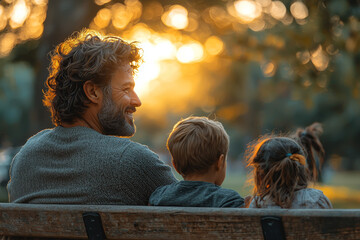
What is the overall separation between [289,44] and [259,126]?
23967mm

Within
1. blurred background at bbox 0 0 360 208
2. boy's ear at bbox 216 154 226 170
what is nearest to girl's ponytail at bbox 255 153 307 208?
boy's ear at bbox 216 154 226 170

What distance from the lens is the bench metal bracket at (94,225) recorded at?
74.9 inches

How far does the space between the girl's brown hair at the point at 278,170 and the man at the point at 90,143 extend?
1.61ft

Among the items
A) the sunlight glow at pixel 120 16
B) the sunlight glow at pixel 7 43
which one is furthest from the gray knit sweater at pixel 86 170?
the sunlight glow at pixel 7 43

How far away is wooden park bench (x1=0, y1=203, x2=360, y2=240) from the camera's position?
5.09ft

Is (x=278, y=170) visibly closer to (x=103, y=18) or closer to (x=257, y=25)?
(x=257, y=25)

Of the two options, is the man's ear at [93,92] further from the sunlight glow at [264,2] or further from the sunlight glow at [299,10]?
the sunlight glow at [264,2]

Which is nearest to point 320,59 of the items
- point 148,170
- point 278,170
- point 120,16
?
point 120,16

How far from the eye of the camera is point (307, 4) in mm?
7766

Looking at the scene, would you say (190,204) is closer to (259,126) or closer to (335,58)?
(335,58)

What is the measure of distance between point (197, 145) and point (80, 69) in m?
0.68

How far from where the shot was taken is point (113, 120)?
8.63ft

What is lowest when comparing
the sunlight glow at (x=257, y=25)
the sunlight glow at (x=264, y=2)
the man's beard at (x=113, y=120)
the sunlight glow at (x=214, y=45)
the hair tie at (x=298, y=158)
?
the hair tie at (x=298, y=158)

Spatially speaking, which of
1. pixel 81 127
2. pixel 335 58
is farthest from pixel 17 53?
pixel 81 127
